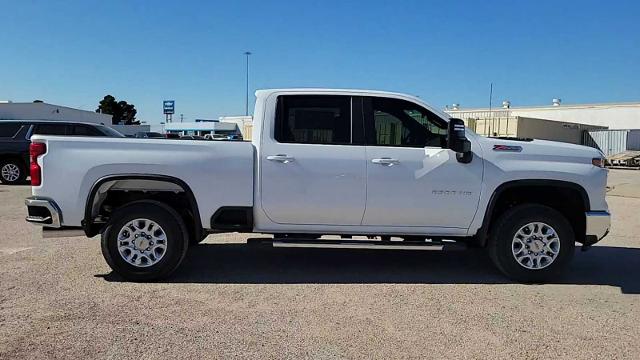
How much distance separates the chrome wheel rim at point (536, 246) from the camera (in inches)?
238

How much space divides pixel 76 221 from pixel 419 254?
438 cm

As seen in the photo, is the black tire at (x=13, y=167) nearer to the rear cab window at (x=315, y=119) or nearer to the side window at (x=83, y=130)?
the side window at (x=83, y=130)

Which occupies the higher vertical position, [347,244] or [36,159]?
[36,159]

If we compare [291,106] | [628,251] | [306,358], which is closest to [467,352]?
[306,358]

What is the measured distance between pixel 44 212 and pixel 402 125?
13.0ft

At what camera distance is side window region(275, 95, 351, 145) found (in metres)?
5.99

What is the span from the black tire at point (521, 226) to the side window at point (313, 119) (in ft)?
6.61

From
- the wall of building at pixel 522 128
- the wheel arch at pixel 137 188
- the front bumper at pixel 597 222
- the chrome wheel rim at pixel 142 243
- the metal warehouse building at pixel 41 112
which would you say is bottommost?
the chrome wheel rim at pixel 142 243

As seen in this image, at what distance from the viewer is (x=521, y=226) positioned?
603 centimetres

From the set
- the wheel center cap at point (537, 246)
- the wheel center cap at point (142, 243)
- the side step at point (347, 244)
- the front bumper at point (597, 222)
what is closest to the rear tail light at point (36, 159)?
the wheel center cap at point (142, 243)

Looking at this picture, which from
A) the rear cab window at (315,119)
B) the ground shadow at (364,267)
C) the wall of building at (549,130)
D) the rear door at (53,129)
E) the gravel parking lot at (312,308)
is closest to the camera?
the gravel parking lot at (312,308)

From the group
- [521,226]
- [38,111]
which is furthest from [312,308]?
[38,111]

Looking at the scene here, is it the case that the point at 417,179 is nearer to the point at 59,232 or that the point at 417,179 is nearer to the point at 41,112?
the point at 59,232

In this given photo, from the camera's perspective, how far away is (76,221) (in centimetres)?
579
